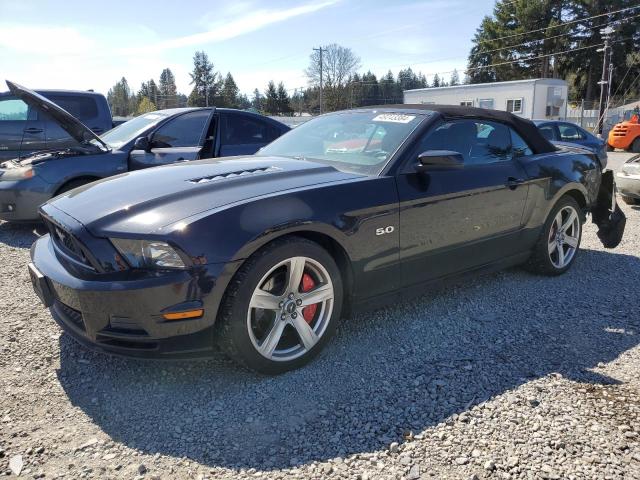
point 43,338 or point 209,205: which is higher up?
point 209,205

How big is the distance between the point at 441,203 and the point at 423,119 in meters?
0.62

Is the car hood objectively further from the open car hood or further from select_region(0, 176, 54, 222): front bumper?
select_region(0, 176, 54, 222): front bumper

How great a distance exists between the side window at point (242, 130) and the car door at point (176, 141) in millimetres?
250

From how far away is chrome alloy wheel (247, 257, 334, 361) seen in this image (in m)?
2.68

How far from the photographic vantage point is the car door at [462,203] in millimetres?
3244

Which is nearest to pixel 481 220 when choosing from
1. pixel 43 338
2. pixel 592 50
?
pixel 43 338

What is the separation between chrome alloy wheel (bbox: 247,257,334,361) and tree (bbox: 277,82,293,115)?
7478cm

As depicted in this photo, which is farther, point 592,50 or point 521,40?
point 521,40

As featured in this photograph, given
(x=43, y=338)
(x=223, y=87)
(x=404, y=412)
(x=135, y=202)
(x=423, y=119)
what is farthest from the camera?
(x=223, y=87)

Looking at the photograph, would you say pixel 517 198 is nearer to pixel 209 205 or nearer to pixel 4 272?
pixel 209 205

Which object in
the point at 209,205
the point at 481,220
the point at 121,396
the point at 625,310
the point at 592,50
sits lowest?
the point at 625,310

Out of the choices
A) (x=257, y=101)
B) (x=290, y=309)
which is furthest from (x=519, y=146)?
(x=257, y=101)

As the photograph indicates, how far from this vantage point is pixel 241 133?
645cm

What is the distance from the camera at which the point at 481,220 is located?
368 cm
